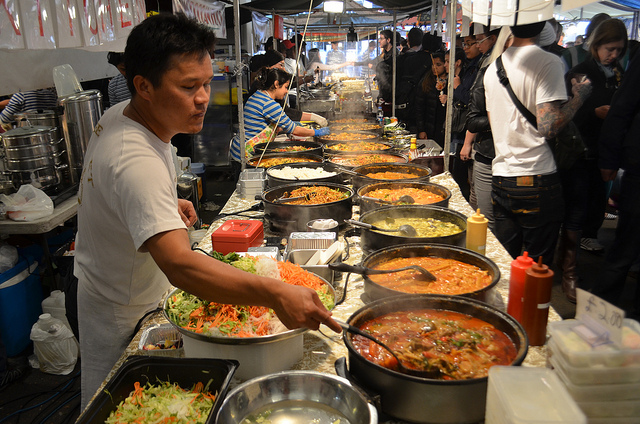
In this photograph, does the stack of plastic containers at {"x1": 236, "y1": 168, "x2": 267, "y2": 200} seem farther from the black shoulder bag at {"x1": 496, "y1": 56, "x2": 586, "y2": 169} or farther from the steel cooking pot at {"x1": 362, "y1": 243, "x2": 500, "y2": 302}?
the black shoulder bag at {"x1": 496, "y1": 56, "x2": 586, "y2": 169}

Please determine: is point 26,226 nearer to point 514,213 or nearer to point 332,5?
point 514,213

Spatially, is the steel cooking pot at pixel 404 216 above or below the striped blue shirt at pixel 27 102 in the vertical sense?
below

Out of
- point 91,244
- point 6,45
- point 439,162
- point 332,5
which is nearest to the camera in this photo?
point 91,244

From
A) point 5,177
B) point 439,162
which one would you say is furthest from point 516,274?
A: point 5,177

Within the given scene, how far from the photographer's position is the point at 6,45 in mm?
3389

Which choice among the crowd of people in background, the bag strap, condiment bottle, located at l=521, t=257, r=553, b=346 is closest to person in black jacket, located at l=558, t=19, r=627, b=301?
the crowd of people in background

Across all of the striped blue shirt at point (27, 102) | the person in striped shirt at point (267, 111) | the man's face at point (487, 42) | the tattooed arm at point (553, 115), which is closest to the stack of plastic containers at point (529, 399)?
the tattooed arm at point (553, 115)

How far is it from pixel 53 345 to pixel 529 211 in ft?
13.4

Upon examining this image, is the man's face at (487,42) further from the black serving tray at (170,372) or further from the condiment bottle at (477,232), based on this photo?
the black serving tray at (170,372)

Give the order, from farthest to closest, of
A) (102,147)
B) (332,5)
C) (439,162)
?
(332,5), (439,162), (102,147)

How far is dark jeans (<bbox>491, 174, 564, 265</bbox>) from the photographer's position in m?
3.52

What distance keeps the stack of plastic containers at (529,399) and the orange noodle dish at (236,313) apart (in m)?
0.80

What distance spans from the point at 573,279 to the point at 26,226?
525 centimetres

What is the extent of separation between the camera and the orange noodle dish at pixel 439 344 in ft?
4.95
